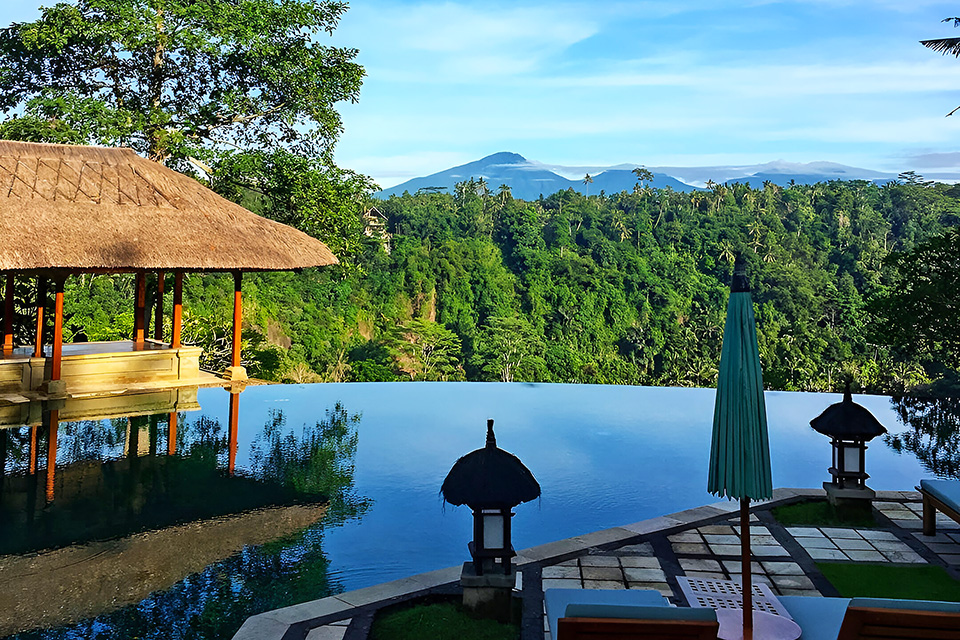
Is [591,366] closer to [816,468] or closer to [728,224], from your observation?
[728,224]

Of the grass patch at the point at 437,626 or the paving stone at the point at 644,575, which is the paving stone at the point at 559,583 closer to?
the paving stone at the point at 644,575

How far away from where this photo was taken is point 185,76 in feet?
50.6

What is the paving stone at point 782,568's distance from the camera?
4.61 meters

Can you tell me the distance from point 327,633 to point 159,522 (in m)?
2.56

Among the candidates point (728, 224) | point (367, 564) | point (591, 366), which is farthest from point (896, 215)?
point (367, 564)

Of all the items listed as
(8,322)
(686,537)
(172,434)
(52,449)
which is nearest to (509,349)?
(8,322)

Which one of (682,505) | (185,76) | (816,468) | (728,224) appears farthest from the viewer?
(728,224)

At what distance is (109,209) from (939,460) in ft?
34.3

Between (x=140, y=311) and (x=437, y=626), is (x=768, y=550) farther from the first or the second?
(x=140, y=311)

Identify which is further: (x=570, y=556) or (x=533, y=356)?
(x=533, y=356)

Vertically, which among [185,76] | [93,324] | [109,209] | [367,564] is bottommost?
[367,564]

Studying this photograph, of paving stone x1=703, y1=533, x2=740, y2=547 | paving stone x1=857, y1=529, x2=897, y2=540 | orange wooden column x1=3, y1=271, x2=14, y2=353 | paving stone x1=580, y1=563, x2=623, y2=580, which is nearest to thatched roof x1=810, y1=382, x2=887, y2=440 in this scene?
paving stone x1=857, y1=529, x2=897, y2=540

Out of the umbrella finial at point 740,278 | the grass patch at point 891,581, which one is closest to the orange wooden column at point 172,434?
the grass patch at point 891,581

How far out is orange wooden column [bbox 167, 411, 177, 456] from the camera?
7.87 m
